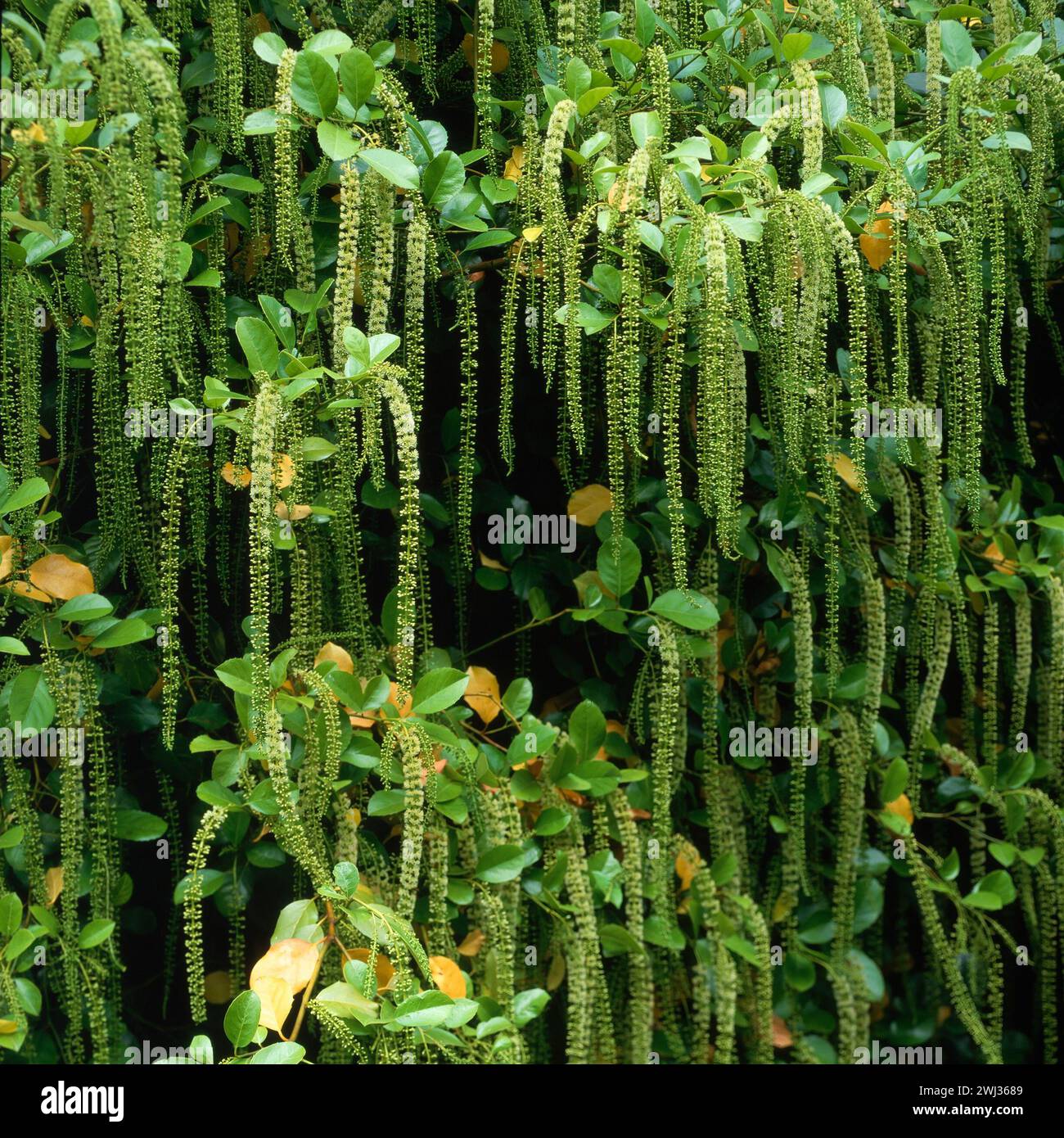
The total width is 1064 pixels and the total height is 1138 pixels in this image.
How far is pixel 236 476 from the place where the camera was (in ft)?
4.54

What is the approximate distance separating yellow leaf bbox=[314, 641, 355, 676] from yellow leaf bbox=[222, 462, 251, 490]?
0.80ft

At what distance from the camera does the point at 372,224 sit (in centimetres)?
140

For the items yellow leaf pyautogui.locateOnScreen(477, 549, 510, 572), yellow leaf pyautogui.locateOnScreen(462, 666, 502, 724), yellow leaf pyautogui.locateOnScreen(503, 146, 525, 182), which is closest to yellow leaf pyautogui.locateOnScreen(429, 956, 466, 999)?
yellow leaf pyautogui.locateOnScreen(462, 666, 502, 724)

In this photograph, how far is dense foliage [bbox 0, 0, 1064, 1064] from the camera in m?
1.31

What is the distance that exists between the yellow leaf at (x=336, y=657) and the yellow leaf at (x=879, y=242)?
949mm

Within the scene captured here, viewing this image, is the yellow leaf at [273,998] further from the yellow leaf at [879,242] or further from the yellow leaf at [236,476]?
the yellow leaf at [879,242]

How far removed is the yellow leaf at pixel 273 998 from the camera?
1.29 m

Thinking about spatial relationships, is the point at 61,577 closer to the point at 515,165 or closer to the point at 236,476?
the point at 236,476

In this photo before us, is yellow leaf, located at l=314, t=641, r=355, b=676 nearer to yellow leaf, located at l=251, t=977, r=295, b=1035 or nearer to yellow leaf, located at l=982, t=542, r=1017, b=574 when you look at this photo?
yellow leaf, located at l=251, t=977, r=295, b=1035

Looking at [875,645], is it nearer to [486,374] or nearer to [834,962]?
[834,962]

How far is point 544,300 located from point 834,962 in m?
1.26

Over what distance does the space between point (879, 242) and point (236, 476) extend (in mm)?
1046

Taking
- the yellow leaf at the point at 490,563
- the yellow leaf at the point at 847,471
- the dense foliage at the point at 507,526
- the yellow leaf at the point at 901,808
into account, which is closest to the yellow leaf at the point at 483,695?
the dense foliage at the point at 507,526

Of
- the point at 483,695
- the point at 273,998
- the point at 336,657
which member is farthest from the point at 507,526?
the point at 273,998
